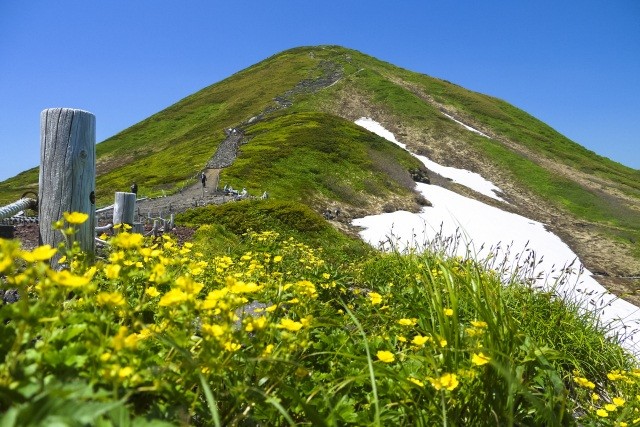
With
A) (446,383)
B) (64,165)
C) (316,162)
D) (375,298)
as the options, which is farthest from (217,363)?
(316,162)

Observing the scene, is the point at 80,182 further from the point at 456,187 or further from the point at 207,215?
the point at 456,187

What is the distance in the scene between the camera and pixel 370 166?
45.2 metres

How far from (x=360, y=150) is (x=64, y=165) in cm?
4536

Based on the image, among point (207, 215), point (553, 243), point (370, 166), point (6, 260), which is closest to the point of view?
point (6, 260)

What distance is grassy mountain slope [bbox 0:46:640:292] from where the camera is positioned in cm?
3722

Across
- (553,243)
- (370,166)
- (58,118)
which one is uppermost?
(370,166)

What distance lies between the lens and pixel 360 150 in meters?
48.6

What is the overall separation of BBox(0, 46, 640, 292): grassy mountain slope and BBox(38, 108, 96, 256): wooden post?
27.0 m

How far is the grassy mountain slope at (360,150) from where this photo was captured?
122ft

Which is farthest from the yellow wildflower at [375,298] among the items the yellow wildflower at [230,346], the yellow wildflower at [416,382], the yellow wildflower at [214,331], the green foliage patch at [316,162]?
the green foliage patch at [316,162]

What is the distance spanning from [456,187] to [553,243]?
1626 cm

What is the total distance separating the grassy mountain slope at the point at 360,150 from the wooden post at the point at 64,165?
27.0 meters

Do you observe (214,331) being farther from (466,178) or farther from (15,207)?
(466,178)

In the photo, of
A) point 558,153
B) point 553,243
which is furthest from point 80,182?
point 558,153
